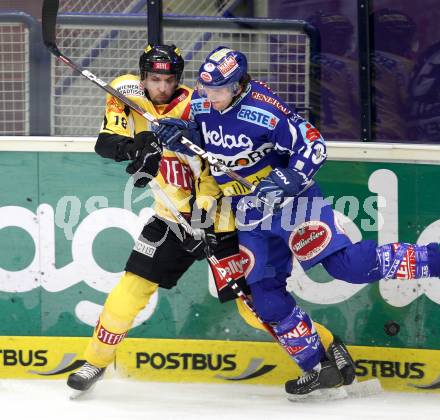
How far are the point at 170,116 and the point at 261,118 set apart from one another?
441mm

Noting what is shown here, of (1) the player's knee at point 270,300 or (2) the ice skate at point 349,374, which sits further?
(2) the ice skate at point 349,374

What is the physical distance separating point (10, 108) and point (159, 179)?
88 centimetres

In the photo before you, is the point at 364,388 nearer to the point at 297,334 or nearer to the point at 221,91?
the point at 297,334

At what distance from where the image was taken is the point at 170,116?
4875 mm

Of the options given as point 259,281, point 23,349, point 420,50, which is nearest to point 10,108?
point 23,349

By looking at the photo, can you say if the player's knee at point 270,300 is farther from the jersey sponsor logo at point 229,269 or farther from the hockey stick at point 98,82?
the hockey stick at point 98,82

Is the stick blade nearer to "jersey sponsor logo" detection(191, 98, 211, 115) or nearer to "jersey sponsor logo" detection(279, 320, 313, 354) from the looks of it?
"jersey sponsor logo" detection(191, 98, 211, 115)

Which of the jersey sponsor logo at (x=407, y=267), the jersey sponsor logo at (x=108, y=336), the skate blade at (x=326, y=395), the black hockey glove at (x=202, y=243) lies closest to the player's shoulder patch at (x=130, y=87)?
the black hockey glove at (x=202, y=243)

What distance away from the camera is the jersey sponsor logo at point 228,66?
179 inches

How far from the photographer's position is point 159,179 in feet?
16.4

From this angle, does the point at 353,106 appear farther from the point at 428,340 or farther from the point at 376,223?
the point at 428,340

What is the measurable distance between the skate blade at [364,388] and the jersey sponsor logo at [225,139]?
114 centimetres

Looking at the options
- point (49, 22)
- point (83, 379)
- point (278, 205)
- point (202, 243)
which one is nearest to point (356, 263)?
point (278, 205)

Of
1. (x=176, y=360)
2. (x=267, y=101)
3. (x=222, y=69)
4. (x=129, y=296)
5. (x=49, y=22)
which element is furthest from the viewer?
(x=176, y=360)
